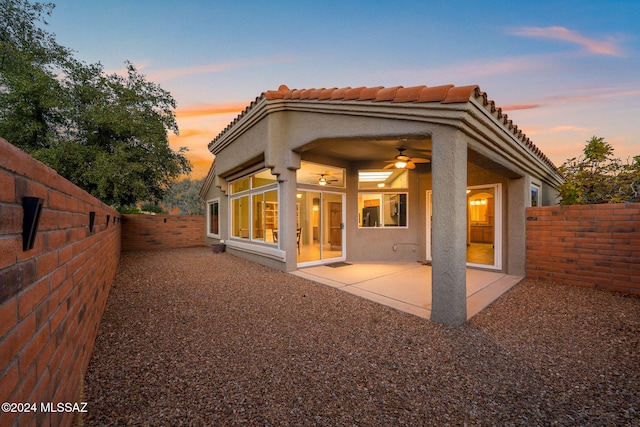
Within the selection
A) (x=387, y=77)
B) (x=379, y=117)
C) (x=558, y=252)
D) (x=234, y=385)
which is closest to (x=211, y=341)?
(x=234, y=385)

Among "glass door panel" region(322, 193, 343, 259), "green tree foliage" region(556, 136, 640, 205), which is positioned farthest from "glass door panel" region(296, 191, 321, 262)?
"green tree foliage" region(556, 136, 640, 205)

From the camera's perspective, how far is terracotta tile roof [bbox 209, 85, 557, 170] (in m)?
3.57

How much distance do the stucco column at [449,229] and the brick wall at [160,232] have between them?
12.8 meters

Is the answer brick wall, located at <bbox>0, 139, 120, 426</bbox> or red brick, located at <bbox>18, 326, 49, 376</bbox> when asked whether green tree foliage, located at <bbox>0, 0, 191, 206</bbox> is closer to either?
brick wall, located at <bbox>0, 139, 120, 426</bbox>

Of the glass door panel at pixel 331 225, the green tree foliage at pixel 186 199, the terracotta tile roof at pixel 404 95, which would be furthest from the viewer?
the green tree foliage at pixel 186 199

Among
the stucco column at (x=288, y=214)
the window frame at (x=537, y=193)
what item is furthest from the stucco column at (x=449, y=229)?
the window frame at (x=537, y=193)

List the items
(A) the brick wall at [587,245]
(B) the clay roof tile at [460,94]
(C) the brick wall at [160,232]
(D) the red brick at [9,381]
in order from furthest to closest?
(C) the brick wall at [160,232] → (A) the brick wall at [587,245] → (B) the clay roof tile at [460,94] → (D) the red brick at [9,381]

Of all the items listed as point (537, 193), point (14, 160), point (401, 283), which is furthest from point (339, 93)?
point (537, 193)

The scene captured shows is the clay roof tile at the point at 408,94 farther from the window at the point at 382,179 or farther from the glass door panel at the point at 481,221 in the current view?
the glass door panel at the point at 481,221

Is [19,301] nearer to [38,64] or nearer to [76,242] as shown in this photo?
[76,242]

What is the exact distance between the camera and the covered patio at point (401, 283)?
4398 mm

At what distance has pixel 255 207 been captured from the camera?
8.65 metres

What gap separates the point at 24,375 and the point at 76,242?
1.30 m

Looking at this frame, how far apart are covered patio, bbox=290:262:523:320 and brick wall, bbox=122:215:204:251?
9042mm
